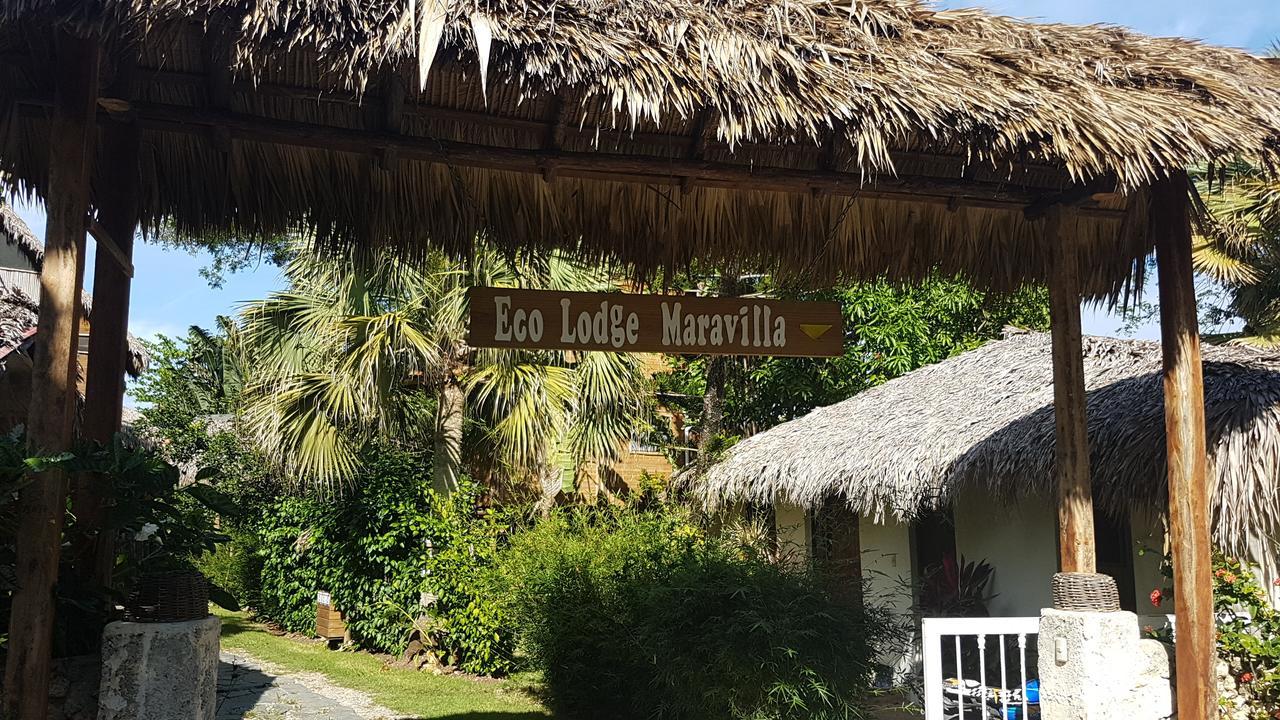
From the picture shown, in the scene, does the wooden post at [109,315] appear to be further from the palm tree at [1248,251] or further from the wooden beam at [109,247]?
the palm tree at [1248,251]

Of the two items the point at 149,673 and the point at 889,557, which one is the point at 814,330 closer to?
the point at 149,673

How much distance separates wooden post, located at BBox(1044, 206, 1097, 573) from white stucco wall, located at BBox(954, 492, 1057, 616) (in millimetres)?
3494

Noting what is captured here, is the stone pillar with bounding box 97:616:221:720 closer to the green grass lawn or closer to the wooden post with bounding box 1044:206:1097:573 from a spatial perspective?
the wooden post with bounding box 1044:206:1097:573

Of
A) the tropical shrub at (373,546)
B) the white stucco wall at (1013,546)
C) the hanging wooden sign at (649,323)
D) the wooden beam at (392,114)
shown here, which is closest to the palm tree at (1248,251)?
the white stucco wall at (1013,546)

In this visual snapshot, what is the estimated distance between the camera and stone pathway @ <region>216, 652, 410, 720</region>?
8.11 m

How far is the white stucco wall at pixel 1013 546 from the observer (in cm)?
867

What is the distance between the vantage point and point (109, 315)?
415 centimetres

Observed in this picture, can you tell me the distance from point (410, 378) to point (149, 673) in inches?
287

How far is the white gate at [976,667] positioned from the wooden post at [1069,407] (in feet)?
1.87

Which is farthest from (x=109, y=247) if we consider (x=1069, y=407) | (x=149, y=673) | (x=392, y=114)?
(x=1069, y=407)

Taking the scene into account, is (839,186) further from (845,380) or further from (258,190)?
(845,380)

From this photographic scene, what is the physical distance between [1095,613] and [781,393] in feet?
32.7

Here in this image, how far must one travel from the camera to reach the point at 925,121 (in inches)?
163

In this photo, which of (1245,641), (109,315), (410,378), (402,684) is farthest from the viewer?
(410,378)
